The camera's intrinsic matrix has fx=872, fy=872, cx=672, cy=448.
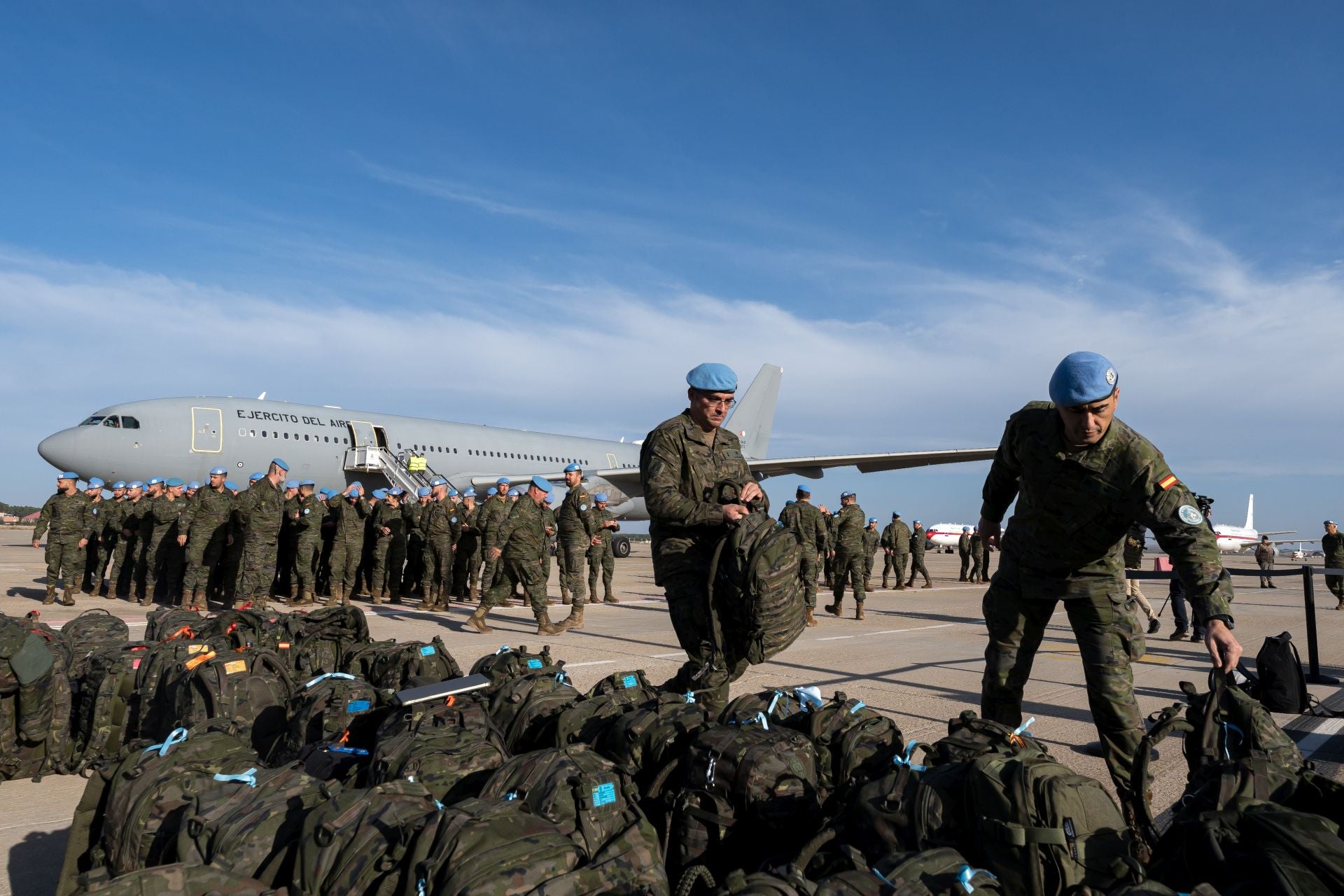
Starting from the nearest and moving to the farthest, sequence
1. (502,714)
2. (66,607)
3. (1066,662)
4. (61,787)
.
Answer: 1. (502,714)
2. (61,787)
3. (1066,662)
4. (66,607)

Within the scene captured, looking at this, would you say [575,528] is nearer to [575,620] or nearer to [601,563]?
[575,620]

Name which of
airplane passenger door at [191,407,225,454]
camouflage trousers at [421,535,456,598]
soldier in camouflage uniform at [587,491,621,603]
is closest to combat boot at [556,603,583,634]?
soldier in camouflage uniform at [587,491,621,603]

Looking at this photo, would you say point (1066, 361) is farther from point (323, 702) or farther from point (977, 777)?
point (323, 702)

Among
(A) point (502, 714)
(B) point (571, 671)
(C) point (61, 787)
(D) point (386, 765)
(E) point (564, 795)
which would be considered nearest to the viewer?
(E) point (564, 795)

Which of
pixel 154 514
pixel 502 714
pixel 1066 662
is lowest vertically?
pixel 1066 662

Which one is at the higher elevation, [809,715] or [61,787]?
[809,715]

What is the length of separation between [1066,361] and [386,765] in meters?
2.69

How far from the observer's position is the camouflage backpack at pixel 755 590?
12.0ft

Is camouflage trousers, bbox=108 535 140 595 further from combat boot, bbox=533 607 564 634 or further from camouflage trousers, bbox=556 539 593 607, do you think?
combat boot, bbox=533 607 564 634

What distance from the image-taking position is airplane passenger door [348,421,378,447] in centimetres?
2166

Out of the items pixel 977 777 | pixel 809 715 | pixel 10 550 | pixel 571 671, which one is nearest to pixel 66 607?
pixel 571 671

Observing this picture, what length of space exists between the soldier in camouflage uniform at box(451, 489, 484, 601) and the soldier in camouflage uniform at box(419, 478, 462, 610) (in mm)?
492

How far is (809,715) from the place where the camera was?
314 cm

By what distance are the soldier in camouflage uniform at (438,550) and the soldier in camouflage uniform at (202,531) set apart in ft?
8.37
